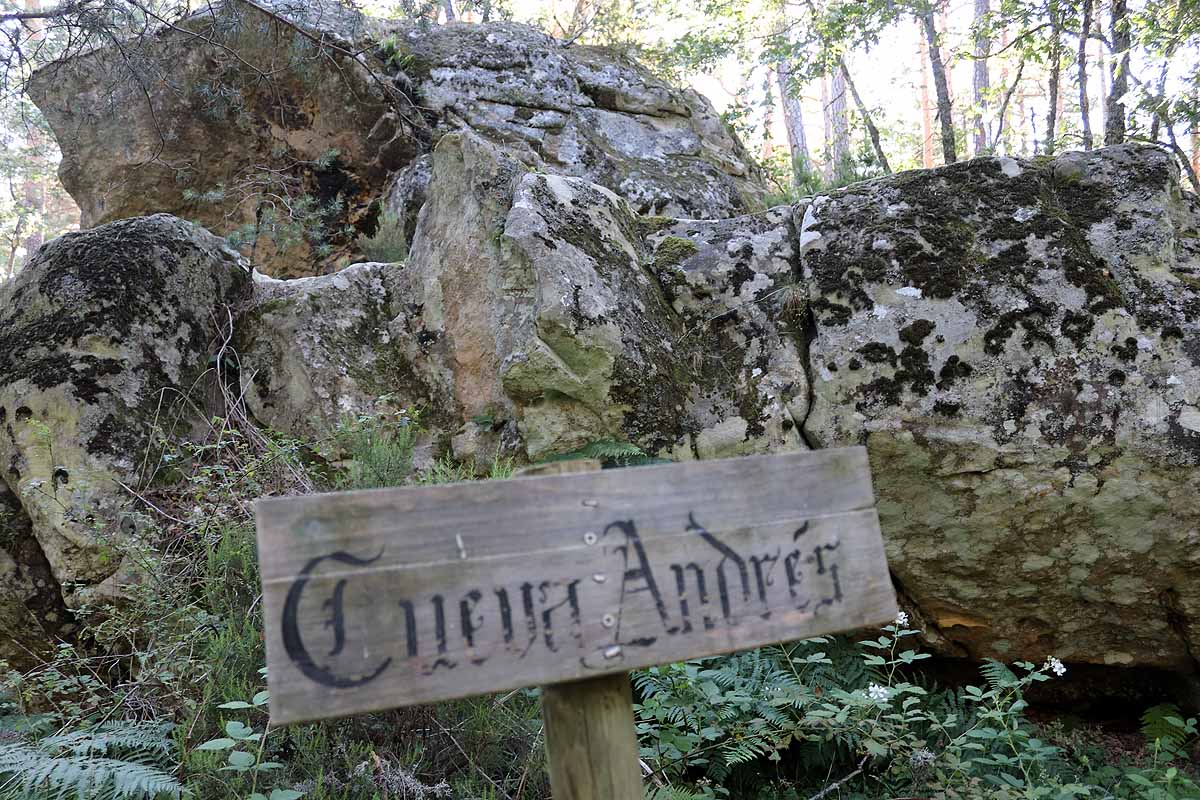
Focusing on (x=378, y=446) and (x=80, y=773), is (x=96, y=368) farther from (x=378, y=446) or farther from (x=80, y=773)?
(x=80, y=773)

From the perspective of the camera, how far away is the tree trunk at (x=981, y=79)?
25.9ft

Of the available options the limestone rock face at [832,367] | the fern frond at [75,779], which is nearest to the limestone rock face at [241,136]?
the limestone rock face at [832,367]

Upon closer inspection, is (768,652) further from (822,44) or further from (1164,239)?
(822,44)

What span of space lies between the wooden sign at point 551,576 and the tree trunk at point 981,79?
721 centimetres

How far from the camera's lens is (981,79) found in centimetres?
1255

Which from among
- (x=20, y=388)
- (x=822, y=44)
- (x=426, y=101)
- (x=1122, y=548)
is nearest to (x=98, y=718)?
(x=20, y=388)

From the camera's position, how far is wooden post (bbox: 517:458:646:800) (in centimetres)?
156

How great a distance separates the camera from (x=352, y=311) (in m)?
4.36

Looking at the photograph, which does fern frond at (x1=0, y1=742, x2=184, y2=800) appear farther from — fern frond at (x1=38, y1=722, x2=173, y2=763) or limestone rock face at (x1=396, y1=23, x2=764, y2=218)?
limestone rock face at (x1=396, y1=23, x2=764, y2=218)

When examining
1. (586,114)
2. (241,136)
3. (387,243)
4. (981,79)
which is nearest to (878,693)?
(387,243)

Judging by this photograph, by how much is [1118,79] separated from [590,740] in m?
7.20

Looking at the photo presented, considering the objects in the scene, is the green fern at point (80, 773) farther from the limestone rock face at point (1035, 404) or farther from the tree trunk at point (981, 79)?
the tree trunk at point (981, 79)

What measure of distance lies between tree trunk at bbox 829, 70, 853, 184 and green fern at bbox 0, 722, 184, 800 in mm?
5906

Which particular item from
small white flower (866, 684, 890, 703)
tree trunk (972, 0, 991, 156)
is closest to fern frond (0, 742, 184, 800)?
small white flower (866, 684, 890, 703)
